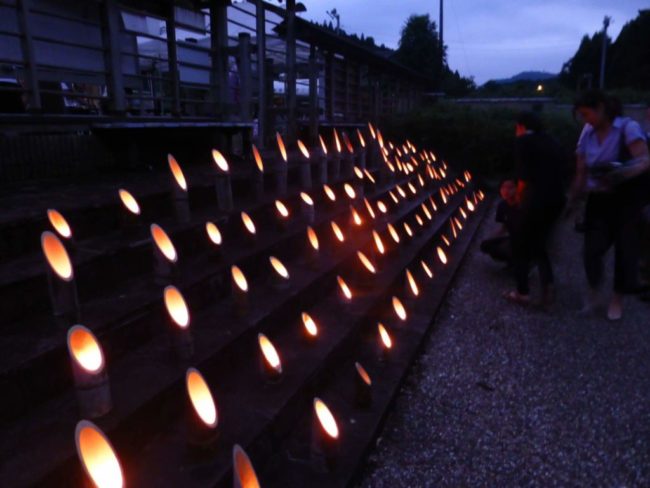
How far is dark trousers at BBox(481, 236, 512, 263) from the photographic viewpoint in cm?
566

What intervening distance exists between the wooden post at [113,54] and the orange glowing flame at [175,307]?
410 cm

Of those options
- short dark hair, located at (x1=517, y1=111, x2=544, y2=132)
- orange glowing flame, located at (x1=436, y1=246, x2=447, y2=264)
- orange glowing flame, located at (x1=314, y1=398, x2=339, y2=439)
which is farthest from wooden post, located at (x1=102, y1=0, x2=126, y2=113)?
orange glowing flame, located at (x1=314, y1=398, x2=339, y2=439)

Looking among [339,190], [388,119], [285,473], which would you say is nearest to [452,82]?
[388,119]

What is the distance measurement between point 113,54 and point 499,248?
16.3 feet

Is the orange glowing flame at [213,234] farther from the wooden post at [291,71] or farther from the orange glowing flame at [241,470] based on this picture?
the wooden post at [291,71]

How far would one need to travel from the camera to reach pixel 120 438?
1771 millimetres

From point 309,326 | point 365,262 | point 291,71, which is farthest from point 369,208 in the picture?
point 291,71

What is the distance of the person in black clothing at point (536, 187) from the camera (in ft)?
13.8

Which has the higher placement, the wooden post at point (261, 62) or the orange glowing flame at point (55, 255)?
the wooden post at point (261, 62)

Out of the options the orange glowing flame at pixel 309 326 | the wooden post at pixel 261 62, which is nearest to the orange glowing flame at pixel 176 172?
the orange glowing flame at pixel 309 326

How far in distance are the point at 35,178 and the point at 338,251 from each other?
2.66 metres

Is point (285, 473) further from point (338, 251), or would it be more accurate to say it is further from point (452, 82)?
point (452, 82)

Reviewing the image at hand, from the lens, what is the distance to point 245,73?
25.0ft

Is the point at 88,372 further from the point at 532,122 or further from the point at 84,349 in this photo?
the point at 532,122
